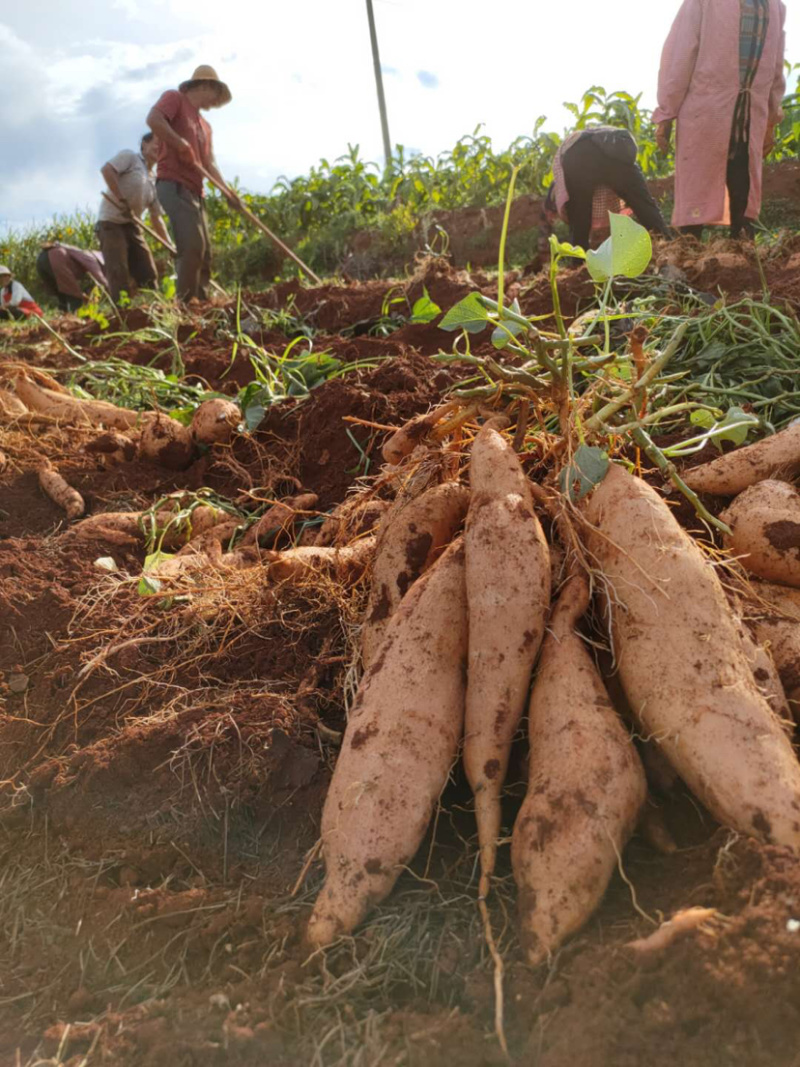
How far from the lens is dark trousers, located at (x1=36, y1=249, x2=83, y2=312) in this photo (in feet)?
33.1

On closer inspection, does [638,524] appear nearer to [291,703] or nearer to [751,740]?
[751,740]

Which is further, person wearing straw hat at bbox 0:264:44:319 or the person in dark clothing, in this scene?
person wearing straw hat at bbox 0:264:44:319

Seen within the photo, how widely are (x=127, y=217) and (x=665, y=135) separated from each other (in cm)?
554

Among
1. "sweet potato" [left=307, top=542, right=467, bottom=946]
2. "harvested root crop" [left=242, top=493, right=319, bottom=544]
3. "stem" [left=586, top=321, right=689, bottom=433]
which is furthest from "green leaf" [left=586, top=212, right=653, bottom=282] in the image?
"harvested root crop" [left=242, top=493, right=319, bottom=544]

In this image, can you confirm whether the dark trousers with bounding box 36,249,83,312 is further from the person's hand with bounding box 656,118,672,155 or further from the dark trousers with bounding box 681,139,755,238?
the dark trousers with bounding box 681,139,755,238

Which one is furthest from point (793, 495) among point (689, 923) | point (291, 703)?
point (291, 703)

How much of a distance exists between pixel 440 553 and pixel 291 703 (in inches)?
19.3

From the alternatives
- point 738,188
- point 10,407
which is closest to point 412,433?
point 10,407

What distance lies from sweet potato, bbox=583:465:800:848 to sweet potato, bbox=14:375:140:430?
113 inches

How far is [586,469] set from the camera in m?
1.74

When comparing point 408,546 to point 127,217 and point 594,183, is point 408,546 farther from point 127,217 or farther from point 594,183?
point 127,217

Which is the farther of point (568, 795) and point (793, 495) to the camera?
point (793, 495)

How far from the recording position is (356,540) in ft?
7.47

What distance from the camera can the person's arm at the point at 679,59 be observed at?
468 cm
